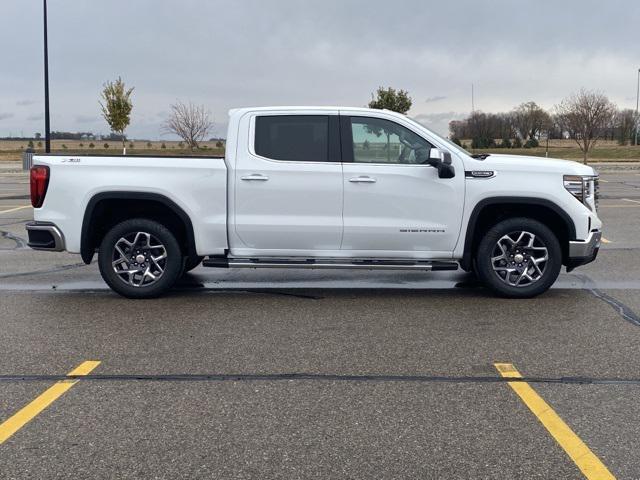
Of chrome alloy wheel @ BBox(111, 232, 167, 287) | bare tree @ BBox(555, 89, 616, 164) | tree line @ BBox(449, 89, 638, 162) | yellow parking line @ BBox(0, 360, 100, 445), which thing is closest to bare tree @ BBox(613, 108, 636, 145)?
tree line @ BBox(449, 89, 638, 162)

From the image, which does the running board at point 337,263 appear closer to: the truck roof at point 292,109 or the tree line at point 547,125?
the truck roof at point 292,109

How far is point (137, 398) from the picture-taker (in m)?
4.36

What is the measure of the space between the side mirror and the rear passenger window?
3.63 ft

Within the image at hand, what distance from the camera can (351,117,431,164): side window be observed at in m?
7.06

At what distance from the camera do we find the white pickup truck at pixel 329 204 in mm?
6973

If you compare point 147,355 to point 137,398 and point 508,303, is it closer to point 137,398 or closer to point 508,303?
point 137,398

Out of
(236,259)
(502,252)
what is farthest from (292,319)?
(502,252)

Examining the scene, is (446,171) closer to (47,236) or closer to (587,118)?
(47,236)

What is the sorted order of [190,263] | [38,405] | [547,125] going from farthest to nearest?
[547,125], [190,263], [38,405]

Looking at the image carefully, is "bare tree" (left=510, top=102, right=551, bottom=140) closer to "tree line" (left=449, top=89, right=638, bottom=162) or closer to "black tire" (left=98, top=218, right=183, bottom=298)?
"tree line" (left=449, top=89, right=638, bottom=162)

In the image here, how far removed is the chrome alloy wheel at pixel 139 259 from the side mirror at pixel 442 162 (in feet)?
9.70

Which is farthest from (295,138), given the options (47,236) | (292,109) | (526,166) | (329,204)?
(47,236)

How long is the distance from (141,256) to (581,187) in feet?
15.4

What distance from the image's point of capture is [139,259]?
7.23 metres
